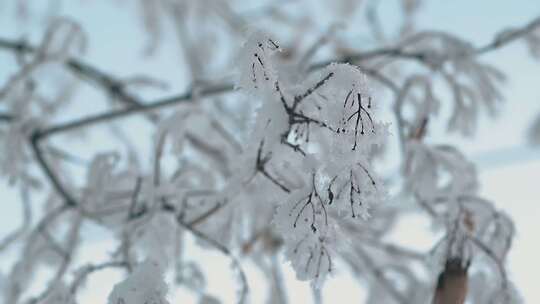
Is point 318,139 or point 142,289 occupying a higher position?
point 318,139

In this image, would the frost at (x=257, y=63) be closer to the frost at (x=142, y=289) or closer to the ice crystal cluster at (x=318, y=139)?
the ice crystal cluster at (x=318, y=139)

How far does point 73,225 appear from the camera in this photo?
107 cm

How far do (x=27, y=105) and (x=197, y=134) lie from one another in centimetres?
40

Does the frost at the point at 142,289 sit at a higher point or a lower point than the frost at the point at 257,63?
lower

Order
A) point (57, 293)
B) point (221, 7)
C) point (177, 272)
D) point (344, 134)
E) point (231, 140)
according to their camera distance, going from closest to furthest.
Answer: point (344, 134), point (57, 293), point (177, 272), point (231, 140), point (221, 7)

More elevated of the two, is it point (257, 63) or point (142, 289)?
point (257, 63)

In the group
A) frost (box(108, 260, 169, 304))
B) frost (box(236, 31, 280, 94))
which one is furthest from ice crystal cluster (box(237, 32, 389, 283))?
frost (box(108, 260, 169, 304))

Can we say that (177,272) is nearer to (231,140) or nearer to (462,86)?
(231,140)

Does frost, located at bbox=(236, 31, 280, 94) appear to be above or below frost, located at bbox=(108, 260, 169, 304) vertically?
above

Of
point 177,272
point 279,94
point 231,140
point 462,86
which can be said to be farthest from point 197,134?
point 279,94

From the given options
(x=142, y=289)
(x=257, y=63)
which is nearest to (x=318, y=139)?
(x=257, y=63)

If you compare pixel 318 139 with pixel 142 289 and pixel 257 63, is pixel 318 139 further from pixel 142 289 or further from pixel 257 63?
pixel 142 289

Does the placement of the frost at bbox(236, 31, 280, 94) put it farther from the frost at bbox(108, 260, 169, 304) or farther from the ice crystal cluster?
the frost at bbox(108, 260, 169, 304)

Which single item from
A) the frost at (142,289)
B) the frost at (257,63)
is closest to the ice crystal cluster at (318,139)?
the frost at (257,63)
